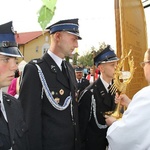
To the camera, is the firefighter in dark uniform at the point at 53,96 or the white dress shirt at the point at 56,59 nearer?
the firefighter in dark uniform at the point at 53,96

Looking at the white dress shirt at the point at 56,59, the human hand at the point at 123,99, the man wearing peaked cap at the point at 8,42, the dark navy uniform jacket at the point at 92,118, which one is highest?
the man wearing peaked cap at the point at 8,42

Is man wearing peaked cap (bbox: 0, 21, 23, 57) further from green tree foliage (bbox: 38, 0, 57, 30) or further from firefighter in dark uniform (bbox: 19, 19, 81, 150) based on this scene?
green tree foliage (bbox: 38, 0, 57, 30)

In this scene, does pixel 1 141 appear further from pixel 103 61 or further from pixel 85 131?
Result: pixel 103 61

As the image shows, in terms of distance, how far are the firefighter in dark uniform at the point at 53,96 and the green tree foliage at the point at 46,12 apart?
1.27 meters

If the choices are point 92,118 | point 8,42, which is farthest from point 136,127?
point 92,118

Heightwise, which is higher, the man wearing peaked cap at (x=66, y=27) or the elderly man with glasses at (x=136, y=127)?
the man wearing peaked cap at (x=66, y=27)

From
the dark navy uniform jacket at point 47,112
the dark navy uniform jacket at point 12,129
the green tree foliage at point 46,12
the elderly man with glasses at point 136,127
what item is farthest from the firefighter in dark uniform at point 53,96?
the green tree foliage at point 46,12

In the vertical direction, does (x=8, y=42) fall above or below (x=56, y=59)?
above

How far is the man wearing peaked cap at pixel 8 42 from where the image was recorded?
5.78 ft

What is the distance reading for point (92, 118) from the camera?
287 centimetres

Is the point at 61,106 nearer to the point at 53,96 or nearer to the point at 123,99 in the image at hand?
the point at 53,96

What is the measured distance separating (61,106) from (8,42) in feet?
2.83

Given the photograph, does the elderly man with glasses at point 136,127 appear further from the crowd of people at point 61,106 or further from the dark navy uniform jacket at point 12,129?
the dark navy uniform jacket at point 12,129

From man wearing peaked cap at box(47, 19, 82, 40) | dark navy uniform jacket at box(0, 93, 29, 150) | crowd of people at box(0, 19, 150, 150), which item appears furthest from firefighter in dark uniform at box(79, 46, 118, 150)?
dark navy uniform jacket at box(0, 93, 29, 150)
